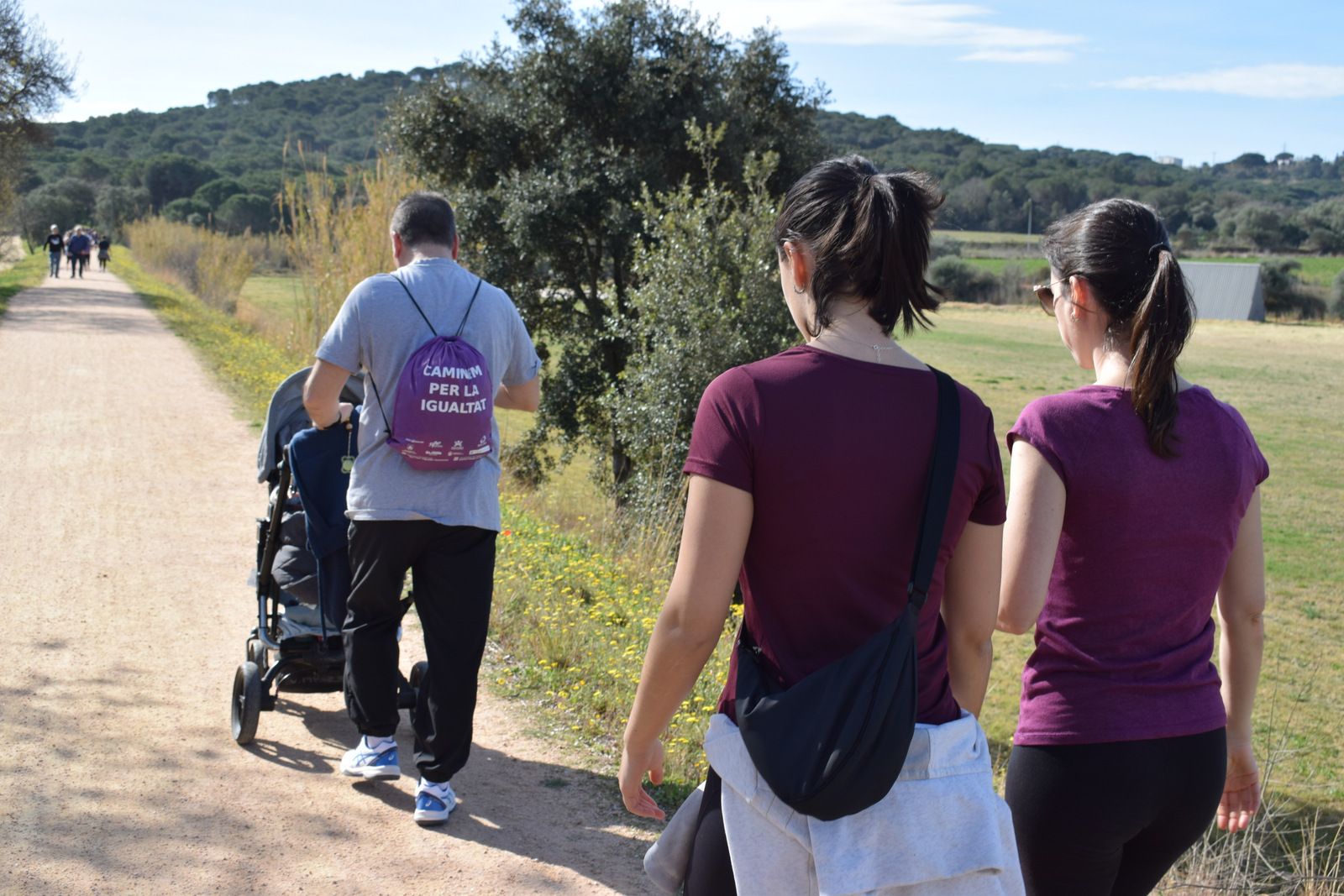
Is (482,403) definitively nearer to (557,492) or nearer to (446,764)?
(446,764)

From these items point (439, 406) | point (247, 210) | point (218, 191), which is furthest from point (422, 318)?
point (218, 191)

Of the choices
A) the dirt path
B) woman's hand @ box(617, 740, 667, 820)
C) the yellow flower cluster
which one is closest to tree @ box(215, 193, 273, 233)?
the dirt path

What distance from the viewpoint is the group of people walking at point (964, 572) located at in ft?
6.39

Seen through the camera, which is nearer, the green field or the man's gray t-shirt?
the man's gray t-shirt

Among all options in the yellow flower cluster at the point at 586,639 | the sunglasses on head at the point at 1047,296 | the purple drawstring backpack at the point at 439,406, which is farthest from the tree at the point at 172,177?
the sunglasses on head at the point at 1047,296

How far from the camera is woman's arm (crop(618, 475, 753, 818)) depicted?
1.96 m

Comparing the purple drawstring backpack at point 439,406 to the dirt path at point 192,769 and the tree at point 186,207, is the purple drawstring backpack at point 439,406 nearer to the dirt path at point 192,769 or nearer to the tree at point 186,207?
the dirt path at point 192,769

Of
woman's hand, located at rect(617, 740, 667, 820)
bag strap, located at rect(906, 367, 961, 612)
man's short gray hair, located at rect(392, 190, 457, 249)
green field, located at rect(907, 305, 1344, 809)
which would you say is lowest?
green field, located at rect(907, 305, 1344, 809)

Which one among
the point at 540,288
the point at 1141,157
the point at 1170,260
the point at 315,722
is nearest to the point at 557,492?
the point at 540,288

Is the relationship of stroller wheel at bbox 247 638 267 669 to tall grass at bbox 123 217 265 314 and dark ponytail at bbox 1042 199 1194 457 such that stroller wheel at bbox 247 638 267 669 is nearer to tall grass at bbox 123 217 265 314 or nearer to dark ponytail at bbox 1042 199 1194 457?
dark ponytail at bbox 1042 199 1194 457

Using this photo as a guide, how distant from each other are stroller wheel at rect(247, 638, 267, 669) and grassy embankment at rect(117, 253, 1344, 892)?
3.67 feet

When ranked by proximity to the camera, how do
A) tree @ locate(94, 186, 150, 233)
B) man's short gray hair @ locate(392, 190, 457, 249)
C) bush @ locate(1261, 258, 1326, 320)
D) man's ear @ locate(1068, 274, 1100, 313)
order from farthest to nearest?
tree @ locate(94, 186, 150, 233), bush @ locate(1261, 258, 1326, 320), man's short gray hair @ locate(392, 190, 457, 249), man's ear @ locate(1068, 274, 1100, 313)

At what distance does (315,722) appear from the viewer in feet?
16.8

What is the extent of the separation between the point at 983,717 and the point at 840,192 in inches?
308
